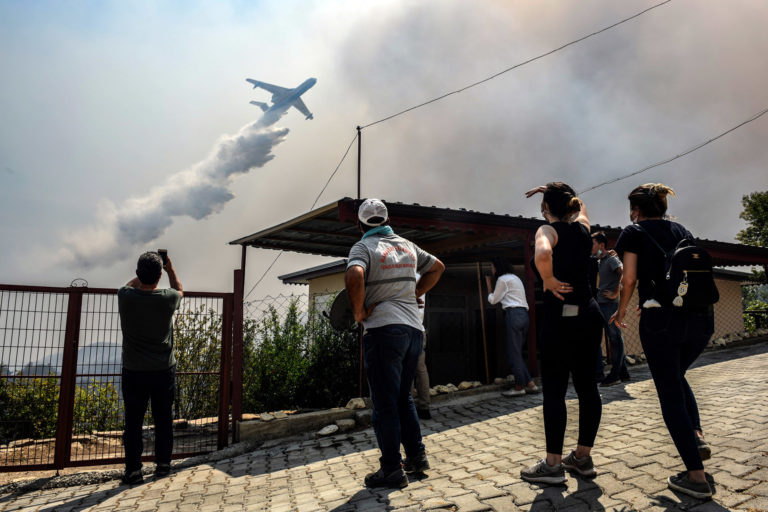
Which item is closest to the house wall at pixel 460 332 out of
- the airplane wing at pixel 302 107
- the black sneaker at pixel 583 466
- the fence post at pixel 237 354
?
the fence post at pixel 237 354

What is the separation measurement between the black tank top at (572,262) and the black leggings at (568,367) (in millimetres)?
86

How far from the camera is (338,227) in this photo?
7.74 m

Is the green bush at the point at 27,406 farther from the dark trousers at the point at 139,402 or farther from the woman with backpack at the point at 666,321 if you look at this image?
the woman with backpack at the point at 666,321

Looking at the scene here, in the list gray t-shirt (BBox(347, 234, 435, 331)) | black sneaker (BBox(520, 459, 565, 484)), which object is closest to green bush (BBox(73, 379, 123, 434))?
gray t-shirt (BBox(347, 234, 435, 331))

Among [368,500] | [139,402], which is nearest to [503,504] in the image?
[368,500]

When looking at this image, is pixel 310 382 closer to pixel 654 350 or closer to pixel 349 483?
pixel 349 483

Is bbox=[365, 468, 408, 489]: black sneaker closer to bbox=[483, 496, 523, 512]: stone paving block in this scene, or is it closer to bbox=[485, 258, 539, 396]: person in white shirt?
bbox=[483, 496, 523, 512]: stone paving block

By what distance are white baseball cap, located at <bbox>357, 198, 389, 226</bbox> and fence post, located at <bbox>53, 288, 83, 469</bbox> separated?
3.54m

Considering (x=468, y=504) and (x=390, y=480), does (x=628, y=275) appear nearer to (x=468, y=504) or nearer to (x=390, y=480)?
(x=468, y=504)

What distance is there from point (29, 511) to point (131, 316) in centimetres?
173

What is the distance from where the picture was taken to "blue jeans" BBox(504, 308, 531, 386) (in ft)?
22.4

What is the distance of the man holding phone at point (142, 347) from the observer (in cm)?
459

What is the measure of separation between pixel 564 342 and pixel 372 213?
5.41 ft

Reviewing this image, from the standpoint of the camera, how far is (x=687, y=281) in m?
2.91
